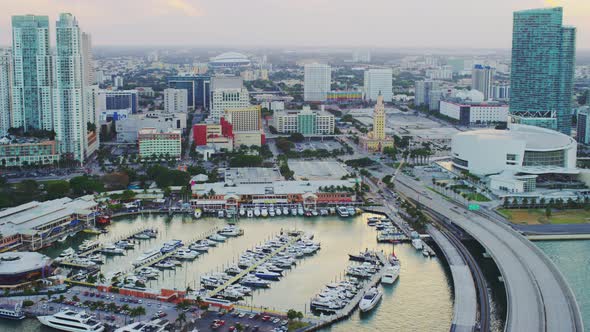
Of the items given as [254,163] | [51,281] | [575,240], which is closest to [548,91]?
[254,163]

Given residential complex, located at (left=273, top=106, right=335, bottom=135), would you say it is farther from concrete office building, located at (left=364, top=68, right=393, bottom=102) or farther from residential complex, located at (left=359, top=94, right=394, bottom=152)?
concrete office building, located at (left=364, top=68, right=393, bottom=102)

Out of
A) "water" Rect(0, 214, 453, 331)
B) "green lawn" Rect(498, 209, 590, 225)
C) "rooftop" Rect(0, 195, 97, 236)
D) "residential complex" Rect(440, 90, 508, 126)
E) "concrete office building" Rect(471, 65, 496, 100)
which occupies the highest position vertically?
"concrete office building" Rect(471, 65, 496, 100)

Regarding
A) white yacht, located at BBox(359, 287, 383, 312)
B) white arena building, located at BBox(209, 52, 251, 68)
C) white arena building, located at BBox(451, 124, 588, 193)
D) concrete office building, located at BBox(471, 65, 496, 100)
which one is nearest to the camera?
white yacht, located at BBox(359, 287, 383, 312)

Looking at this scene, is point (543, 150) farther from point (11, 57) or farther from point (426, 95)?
point (426, 95)

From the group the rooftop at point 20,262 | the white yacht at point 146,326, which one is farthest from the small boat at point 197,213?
the white yacht at point 146,326

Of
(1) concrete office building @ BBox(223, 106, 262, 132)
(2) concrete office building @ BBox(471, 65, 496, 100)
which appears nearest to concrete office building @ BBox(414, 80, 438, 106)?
(2) concrete office building @ BBox(471, 65, 496, 100)

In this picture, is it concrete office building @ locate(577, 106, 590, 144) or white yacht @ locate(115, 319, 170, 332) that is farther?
concrete office building @ locate(577, 106, 590, 144)
